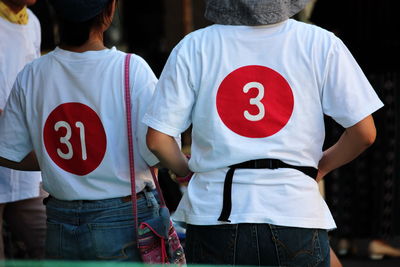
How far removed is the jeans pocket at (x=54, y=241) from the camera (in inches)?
112

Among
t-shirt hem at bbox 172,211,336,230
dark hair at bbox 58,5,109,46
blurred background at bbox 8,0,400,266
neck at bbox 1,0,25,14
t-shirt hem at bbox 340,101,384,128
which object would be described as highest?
dark hair at bbox 58,5,109,46

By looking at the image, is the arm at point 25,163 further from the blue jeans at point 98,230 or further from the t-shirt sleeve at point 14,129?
the blue jeans at point 98,230

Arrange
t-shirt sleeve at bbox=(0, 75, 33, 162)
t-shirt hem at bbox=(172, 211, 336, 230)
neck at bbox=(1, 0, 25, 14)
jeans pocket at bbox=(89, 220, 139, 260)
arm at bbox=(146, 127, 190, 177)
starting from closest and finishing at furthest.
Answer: t-shirt hem at bbox=(172, 211, 336, 230), arm at bbox=(146, 127, 190, 177), jeans pocket at bbox=(89, 220, 139, 260), t-shirt sleeve at bbox=(0, 75, 33, 162), neck at bbox=(1, 0, 25, 14)

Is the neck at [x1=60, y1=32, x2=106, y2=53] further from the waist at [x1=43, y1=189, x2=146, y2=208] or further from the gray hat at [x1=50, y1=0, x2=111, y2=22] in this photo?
the waist at [x1=43, y1=189, x2=146, y2=208]

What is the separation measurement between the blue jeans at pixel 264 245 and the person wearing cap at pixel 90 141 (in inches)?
17.5

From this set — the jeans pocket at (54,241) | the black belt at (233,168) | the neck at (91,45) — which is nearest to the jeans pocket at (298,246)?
the black belt at (233,168)

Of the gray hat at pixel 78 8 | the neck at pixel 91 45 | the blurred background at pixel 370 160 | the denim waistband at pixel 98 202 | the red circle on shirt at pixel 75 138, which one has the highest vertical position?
the gray hat at pixel 78 8

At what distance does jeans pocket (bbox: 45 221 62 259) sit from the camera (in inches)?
112

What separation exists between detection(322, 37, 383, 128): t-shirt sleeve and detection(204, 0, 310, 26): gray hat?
0.19 metres

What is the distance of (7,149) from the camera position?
3002mm

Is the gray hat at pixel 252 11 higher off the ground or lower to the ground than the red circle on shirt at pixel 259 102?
higher

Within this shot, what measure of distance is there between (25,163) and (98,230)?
20.1 inches

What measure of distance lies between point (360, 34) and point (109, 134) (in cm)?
351

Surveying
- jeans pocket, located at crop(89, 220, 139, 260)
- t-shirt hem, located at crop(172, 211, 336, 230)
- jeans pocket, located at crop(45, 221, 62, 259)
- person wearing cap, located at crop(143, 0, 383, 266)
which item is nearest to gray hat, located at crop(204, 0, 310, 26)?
person wearing cap, located at crop(143, 0, 383, 266)
